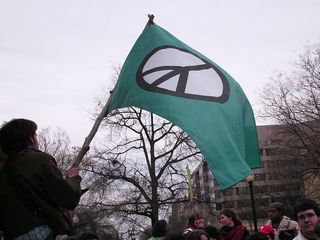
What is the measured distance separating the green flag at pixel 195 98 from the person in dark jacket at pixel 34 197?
7.02ft

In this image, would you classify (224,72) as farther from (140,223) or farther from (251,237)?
(140,223)

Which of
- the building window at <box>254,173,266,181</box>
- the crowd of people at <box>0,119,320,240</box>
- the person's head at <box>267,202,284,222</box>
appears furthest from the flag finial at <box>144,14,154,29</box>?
the building window at <box>254,173,266,181</box>

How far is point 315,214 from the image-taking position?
4.32 metres

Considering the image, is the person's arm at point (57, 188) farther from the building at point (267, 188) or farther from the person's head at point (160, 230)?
the building at point (267, 188)

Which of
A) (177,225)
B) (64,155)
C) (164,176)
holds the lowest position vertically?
(177,225)

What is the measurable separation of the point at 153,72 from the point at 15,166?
2836mm

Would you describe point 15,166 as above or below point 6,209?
above

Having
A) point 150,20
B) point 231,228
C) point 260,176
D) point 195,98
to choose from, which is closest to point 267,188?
point 260,176

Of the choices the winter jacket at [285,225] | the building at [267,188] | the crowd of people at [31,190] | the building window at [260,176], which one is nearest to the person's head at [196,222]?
the winter jacket at [285,225]

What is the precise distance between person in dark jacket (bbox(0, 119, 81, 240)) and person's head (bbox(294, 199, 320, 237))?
2.42 metres

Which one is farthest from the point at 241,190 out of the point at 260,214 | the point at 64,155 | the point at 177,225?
the point at 64,155

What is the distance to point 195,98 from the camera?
16.7 feet

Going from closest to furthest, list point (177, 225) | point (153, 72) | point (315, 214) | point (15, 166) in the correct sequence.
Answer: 1. point (15, 166)
2. point (315, 214)
3. point (153, 72)
4. point (177, 225)

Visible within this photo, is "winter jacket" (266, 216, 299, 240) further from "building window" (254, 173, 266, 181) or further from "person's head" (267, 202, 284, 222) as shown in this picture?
"building window" (254, 173, 266, 181)
